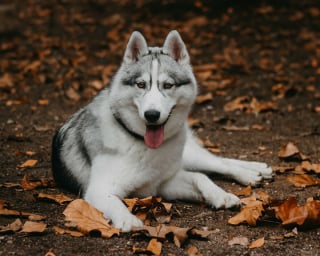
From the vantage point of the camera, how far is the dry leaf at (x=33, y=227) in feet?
11.1

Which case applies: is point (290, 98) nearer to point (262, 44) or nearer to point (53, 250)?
point (262, 44)

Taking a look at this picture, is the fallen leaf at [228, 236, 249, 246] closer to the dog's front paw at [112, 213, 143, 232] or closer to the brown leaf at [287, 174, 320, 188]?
the dog's front paw at [112, 213, 143, 232]

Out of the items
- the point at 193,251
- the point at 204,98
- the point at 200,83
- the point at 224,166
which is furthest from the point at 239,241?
the point at 200,83

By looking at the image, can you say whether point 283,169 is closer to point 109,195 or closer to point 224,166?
point 224,166

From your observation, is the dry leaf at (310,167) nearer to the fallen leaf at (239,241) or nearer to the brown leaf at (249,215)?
the brown leaf at (249,215)

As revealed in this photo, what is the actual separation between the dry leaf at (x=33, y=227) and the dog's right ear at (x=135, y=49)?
1.40m

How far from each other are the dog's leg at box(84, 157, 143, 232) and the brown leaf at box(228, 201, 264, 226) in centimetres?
62

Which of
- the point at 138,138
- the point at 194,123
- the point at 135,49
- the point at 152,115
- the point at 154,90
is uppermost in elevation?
the point at 135,49

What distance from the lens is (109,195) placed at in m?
3.89

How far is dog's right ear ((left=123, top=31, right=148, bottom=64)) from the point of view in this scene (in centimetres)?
416

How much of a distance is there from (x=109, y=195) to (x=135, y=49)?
1107mm

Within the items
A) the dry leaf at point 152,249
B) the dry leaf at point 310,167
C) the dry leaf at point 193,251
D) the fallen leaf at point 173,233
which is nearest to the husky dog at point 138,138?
the fallen leaf at point 173,233

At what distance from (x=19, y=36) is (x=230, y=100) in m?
6.57

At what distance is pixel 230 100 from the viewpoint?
7.74 m
